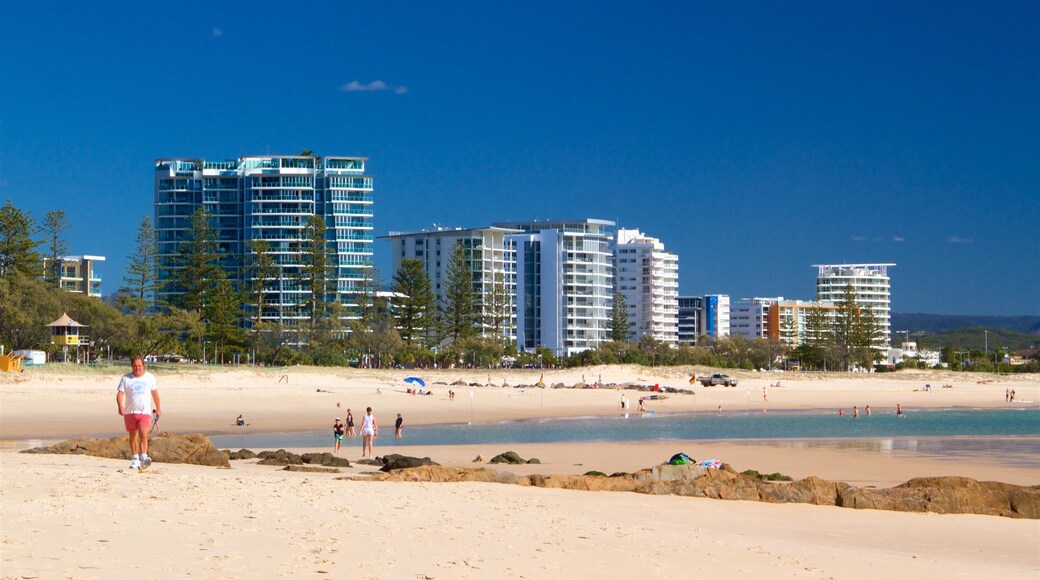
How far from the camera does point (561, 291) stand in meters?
109

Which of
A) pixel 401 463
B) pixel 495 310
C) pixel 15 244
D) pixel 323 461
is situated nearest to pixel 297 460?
pixel 323 461

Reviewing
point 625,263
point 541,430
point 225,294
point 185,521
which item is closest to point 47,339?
point 225,294

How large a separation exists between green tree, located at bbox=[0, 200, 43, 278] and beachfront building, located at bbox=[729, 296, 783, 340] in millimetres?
113785

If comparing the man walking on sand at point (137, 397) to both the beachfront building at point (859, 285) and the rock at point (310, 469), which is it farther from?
the beachfront building at point (859, 285)

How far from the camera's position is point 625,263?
127 m

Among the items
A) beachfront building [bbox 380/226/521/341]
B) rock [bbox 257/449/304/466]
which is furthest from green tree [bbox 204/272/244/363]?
rock [bbox 257/449/304/466]

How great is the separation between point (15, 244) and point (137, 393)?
50.0 m

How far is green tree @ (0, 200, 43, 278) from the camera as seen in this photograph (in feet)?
182

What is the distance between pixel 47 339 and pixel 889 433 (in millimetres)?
36962

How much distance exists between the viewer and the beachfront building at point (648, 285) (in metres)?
124

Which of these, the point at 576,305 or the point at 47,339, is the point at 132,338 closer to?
the point at 47,339

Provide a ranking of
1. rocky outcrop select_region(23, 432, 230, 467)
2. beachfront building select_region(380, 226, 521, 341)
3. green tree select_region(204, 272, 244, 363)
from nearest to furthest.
Result: rocky outcrop select_region(23, 432, 230, 467) → green tree select_region(204, 272, 244, 363) → beachfront building select_region(380, 226, 521, 341)

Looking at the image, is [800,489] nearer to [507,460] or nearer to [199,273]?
[507,460]

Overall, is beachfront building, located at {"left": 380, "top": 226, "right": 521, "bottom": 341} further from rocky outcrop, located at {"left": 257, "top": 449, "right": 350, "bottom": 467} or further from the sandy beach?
the sandy beach
